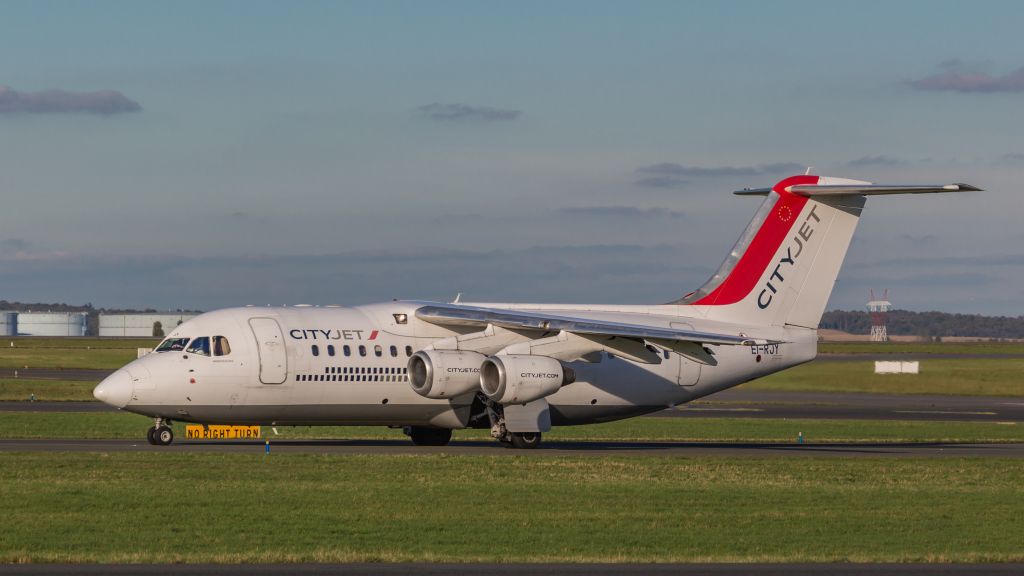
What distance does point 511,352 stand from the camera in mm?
37188

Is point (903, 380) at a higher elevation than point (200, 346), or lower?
lower

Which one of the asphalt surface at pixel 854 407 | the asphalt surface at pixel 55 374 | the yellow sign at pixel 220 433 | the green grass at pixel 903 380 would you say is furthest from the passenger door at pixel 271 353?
the asphalt surface at pixel 55 374

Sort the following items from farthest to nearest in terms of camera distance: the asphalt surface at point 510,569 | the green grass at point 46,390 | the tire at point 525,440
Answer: the green grass at point 46,390, the tire at point 525,440, the asphalt surface at point 510,569

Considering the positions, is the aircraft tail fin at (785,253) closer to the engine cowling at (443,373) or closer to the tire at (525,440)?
the tire at (525,440)

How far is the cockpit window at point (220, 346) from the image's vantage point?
3531cm

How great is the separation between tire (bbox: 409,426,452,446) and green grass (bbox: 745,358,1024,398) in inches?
1460

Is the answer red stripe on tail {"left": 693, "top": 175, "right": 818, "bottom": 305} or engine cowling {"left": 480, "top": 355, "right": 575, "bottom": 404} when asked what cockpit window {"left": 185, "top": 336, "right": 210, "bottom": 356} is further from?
red stripe on tail {"left": 693, "top": 175, "right": 818, "bottom": 305}

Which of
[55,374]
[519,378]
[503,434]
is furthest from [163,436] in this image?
[55,374]

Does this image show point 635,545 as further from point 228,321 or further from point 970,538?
A: point 228,321

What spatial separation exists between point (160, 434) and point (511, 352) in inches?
348

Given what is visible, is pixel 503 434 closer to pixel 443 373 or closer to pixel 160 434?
pixel 443 373

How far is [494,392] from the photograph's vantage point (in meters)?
35.9

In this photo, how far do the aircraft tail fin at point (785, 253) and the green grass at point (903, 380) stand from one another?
33196 millimetres

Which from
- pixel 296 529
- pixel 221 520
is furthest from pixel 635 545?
pixel 221 520
